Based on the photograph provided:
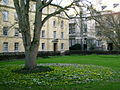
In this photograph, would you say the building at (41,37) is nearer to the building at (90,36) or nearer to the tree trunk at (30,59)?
the building at (90,36)

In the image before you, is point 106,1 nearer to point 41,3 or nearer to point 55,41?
point 55,41

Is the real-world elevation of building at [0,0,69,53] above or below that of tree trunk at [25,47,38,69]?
above

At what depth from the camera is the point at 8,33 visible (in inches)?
1681

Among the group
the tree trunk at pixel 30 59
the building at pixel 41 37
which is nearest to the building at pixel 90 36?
the building at pixel 41 37

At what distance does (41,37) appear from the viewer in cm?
5122

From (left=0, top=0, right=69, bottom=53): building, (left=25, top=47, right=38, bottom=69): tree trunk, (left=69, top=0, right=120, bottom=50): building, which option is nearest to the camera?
(left=25, top=47, right=38, bottom=69): tree trunk

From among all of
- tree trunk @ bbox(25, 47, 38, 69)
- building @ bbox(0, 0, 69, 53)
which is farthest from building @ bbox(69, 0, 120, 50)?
tree trunk @ bbox(25, 47, 38, 69)

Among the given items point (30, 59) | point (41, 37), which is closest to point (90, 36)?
point (41, 37)

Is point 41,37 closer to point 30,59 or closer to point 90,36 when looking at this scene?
point 90,36

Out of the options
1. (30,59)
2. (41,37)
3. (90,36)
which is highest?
(90,36)

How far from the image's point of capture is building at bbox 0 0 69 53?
4169 centimetres

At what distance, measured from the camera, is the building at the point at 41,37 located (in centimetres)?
4169

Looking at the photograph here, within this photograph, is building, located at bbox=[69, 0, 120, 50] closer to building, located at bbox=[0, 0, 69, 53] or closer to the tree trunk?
building, located at bbox=[0, 0, 69, 53]

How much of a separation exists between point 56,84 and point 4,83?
2.83 metres
